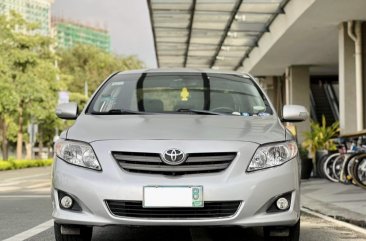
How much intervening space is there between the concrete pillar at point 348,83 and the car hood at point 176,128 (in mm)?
13268

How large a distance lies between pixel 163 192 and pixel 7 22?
35.0 meters

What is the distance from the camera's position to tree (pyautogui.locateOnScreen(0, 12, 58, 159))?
122 ft

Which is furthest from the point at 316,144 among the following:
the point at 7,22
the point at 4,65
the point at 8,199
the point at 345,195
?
the point at 7,22

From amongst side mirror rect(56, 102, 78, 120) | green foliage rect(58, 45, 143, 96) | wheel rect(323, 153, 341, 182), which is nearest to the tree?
green foliage rect(58, 45, 143, 96)

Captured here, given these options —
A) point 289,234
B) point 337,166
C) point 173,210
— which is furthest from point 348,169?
point 173,210

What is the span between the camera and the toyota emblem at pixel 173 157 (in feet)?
15.5

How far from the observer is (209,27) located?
2162cm

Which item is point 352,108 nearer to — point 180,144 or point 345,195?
point 345,195

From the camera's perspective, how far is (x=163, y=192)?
4.67 meters

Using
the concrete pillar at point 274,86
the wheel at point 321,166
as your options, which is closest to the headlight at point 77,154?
the wheel at point 321,166

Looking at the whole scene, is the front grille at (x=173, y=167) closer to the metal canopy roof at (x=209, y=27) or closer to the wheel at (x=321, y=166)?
the wheel at (x=321, y=166)

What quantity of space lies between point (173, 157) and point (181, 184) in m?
0.20

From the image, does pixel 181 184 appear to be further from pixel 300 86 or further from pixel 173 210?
pixel 300 86

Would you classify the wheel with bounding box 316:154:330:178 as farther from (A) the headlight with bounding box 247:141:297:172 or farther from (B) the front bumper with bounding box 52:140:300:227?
(B) the front bumper with bounding box 52:140:300:227
